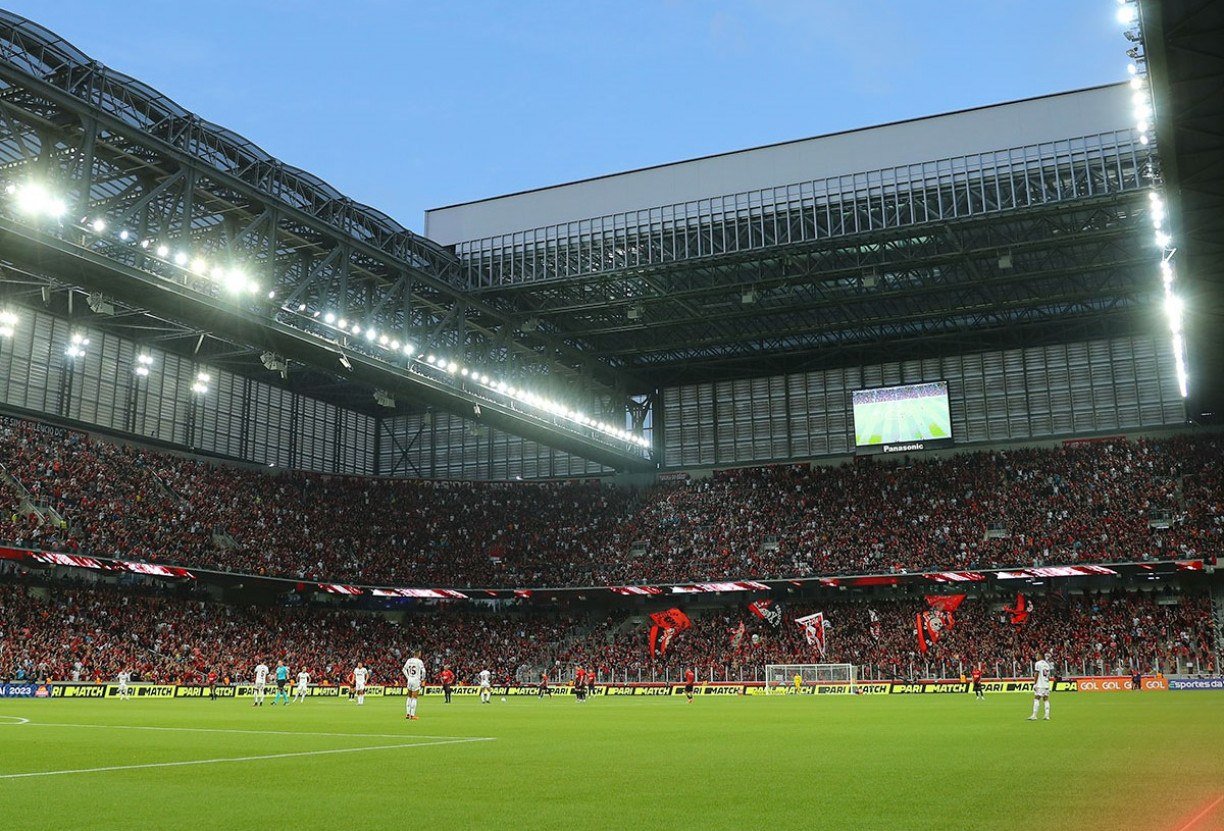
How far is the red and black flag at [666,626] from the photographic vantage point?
64.0m

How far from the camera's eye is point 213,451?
6588 cm

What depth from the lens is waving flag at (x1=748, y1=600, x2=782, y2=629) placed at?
6366 cm

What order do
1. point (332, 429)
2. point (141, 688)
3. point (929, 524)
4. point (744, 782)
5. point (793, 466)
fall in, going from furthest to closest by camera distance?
point (332, 429) → point (793, 466) → point (929, 524) → point (141, 688) → point (744, 782)

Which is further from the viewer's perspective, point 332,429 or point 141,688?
point 332,429

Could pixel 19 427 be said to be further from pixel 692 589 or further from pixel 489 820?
pixel 489 820

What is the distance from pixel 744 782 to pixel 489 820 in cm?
412

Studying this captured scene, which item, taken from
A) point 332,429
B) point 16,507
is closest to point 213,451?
point 332,429

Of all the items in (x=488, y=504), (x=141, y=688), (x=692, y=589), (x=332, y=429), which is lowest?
(x=141, y=688)

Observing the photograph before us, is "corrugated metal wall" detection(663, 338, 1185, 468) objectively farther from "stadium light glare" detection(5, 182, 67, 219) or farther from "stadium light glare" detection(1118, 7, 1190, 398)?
"stadium light glare" detection(5, 182, 67, 219)

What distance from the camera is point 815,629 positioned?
6041 centimetres

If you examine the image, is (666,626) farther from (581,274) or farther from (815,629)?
(581,274)

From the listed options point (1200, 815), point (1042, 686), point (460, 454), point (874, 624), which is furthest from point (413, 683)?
point (460, 454)

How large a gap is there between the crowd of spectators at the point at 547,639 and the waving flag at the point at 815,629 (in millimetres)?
862

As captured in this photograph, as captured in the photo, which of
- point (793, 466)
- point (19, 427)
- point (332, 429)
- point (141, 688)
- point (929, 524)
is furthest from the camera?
point (332, 429)
